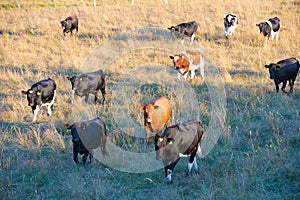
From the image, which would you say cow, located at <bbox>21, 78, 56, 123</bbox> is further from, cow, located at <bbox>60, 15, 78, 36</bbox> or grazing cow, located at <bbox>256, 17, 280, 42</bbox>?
grazing cow, located at <bbox>256, 17, 280, 42</bbox>

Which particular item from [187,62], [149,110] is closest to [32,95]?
[149,110]

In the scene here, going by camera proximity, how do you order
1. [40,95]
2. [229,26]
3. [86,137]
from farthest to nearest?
[229,26] → [40,95] → [86,137]

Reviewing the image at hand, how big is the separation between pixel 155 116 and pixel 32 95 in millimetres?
3280

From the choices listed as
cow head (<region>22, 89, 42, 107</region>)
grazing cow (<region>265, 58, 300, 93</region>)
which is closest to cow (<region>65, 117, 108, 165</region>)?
cow head (<region>22, 89, 42, 107</region>)

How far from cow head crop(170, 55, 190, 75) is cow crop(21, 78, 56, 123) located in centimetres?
380

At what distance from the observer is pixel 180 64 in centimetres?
1074

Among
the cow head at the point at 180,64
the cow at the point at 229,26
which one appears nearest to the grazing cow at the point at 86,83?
the cow head at the point at 180,64

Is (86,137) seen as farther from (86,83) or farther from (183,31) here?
(183,31)

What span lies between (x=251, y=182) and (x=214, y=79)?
551 cm

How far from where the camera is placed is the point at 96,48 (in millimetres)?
14773

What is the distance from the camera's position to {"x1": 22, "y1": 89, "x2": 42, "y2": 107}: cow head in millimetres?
8414

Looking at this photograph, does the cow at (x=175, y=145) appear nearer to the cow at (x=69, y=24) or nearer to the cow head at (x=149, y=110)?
the cow head at (x=149, y=110)

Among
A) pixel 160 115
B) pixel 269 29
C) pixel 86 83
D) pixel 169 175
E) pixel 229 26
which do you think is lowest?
pixel 169 175

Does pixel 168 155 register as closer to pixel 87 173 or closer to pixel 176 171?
pixel 176 171
